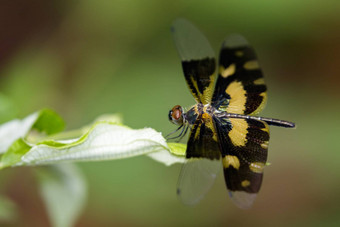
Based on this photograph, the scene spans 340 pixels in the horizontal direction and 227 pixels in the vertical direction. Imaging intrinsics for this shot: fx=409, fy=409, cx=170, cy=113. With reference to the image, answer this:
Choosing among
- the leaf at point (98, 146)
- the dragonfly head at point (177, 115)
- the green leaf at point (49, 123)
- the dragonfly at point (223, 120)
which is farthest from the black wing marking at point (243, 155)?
the green leaf at point (49, 123)

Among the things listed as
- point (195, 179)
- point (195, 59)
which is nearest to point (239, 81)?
point (195, 59)

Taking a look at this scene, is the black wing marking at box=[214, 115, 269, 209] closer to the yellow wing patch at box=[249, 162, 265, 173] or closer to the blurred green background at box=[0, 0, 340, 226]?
the yellow wing patch at box=[249, 162, 265, 173]

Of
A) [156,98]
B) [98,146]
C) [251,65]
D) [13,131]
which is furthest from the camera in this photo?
[156,98]

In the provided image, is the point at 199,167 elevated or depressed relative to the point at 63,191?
elevated

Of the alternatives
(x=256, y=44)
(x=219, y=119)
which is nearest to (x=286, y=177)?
(x=256, y=44)

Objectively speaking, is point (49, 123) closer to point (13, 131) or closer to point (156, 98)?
point (13, 131)

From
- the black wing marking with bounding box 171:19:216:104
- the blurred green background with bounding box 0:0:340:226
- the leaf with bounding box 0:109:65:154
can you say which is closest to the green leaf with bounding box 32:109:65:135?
the leaf with bounding box 0:109:65:154
